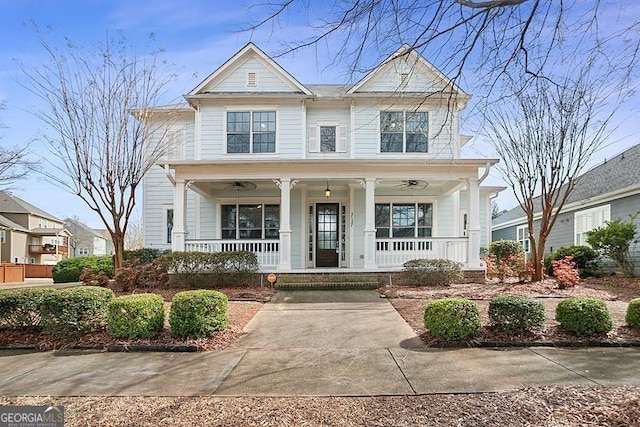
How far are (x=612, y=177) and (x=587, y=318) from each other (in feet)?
44.3

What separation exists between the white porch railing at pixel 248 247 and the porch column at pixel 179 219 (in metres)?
0.27

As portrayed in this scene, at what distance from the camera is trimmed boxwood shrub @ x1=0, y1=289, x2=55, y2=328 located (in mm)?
6645

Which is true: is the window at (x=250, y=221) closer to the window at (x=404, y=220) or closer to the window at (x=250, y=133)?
the window at (x=250, y=133)

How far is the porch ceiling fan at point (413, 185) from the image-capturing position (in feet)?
47.1

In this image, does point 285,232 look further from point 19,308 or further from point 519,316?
point 519,316

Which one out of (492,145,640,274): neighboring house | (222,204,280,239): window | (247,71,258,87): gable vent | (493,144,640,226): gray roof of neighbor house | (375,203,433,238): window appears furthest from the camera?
(375,203,433,238): window

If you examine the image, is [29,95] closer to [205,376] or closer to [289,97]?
[289,97]

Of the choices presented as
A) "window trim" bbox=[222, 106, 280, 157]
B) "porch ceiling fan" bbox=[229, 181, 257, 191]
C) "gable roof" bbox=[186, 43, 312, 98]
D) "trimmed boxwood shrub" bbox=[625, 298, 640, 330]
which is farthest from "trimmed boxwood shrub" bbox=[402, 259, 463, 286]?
"gable roof" bbox=[186, 43, 312, 98]

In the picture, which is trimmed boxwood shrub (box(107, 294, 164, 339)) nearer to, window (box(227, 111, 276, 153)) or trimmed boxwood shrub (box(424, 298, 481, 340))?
trimmed boxwood shrub (box(424, 298, 481, 340))

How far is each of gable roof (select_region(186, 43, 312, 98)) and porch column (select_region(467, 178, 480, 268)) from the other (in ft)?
21.9

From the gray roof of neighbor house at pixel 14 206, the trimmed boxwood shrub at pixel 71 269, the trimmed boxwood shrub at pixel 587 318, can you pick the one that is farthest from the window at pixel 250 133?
the gray roof of neighbor house at pixel 14 206

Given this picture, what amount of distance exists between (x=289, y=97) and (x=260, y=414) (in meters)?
12.4

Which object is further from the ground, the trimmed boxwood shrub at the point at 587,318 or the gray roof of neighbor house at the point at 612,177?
the gray roof of neighbor house at the point at 612,177

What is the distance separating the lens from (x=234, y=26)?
4.33m
